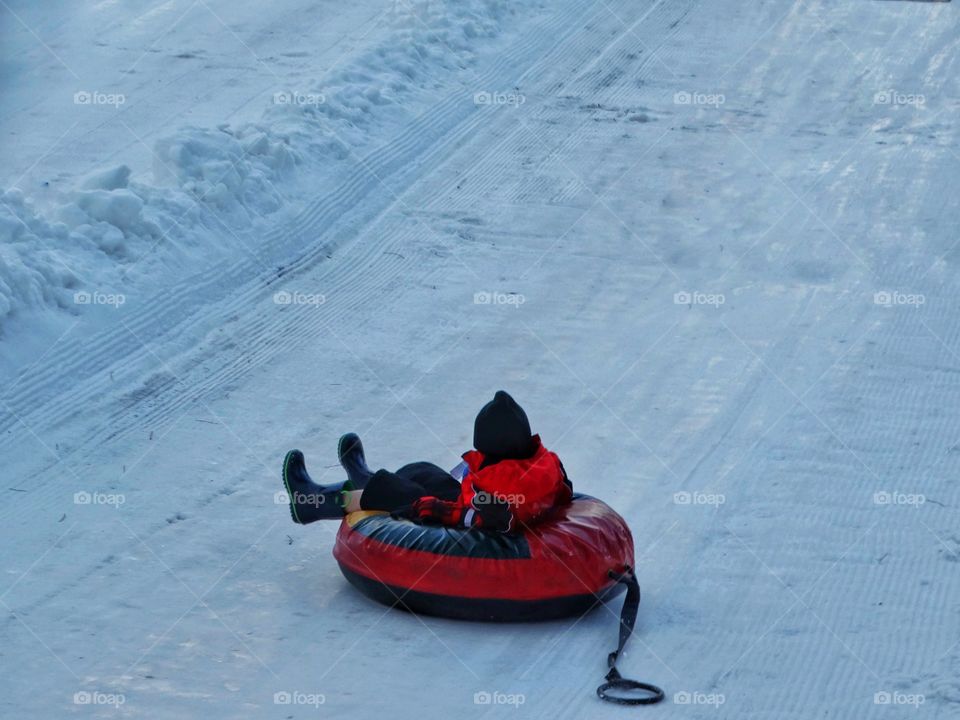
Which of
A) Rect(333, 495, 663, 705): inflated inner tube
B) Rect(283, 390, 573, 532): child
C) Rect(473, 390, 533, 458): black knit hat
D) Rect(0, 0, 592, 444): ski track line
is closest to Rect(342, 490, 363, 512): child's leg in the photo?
Rect(283, 390, 573, 532): child

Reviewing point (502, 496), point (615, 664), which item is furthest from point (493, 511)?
point (615, 664)

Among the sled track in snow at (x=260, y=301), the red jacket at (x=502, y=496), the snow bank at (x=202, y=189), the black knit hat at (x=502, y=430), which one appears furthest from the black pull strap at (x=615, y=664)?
the snow bank at (x=202, y=189)

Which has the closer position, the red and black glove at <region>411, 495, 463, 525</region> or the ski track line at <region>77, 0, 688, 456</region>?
the red and black glove at <region>411, 495, 463, 525</region>

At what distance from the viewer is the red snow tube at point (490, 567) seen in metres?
5.50

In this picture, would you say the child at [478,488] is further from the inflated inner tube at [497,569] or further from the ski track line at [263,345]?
the ski track line at [263,345]

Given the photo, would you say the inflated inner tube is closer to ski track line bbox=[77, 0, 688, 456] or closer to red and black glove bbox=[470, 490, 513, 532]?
red and black glove bbox=[470, 490, 513, 532]

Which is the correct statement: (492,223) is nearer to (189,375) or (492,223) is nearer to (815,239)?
(815,239)

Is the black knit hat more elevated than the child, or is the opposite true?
the black knit hat

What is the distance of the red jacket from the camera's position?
5.54 meters

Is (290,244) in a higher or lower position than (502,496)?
higher

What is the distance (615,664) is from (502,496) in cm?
75

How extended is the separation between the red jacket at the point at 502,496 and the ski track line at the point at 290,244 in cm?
234

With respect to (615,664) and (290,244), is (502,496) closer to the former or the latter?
(615,664)

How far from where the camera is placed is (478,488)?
5.66 meters
